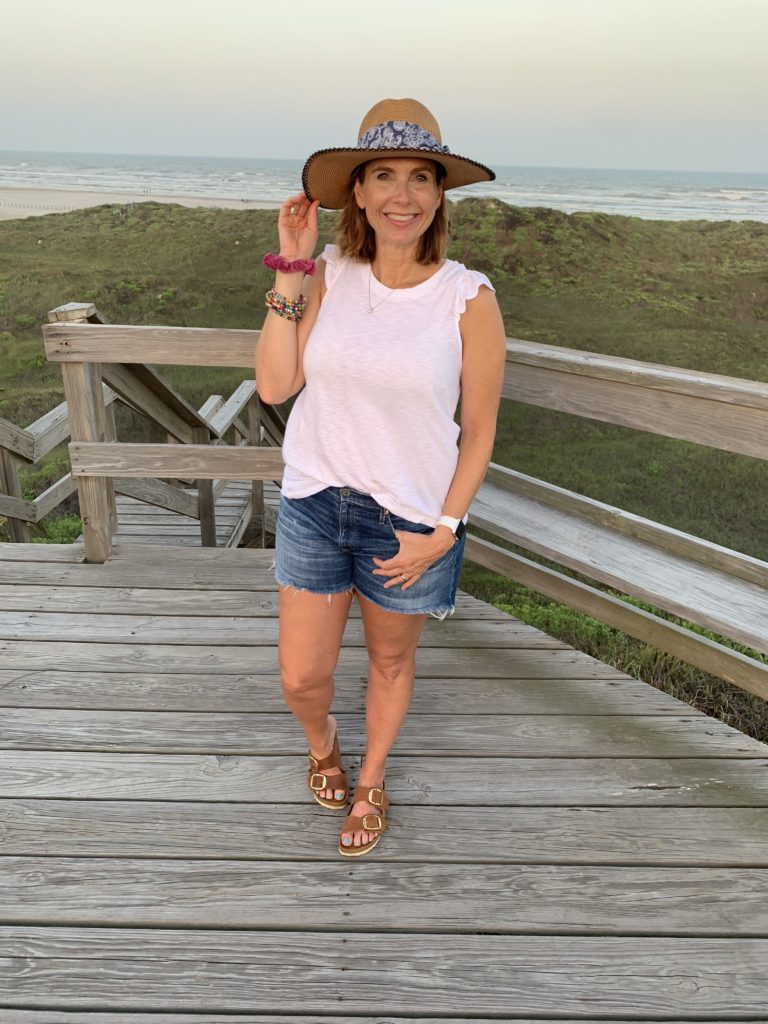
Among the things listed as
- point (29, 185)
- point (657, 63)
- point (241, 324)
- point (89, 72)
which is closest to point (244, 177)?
point (29, 185)

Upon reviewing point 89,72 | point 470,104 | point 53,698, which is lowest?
point 53,698

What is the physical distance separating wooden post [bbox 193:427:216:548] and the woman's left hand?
2.83 m

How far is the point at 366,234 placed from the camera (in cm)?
157

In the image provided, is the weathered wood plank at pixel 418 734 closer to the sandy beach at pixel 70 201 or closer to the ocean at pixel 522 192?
the sandy beach at pixel 70 201

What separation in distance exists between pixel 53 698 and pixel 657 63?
25973 mm

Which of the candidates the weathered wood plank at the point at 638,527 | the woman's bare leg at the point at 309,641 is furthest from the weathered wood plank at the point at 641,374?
the woman's bare leg at the point at 309,641

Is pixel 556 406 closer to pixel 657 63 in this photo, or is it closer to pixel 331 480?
pixel 331 480

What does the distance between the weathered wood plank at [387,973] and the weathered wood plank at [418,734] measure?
24.0 inches

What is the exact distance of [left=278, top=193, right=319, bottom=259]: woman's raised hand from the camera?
1513 millimetres

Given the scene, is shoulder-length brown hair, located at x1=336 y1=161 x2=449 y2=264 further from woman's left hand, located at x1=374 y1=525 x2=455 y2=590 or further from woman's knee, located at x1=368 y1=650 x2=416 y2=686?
woman's knee, located at x1=368 y1=650 x2=416 y2=686

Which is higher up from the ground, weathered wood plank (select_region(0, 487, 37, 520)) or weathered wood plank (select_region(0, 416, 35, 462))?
weathered wood plank (select_region(0, 416, 35, 462))

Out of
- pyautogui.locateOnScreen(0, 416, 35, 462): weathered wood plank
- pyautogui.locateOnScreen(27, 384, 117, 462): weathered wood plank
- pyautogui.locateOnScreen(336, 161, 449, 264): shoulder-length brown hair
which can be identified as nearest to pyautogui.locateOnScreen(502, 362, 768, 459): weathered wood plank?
pyautogui.locateOnScreen(336, 161, 449, 264): shoulder-length brown hair

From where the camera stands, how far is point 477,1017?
4.26 feet

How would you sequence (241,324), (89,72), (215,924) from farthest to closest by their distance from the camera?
(89,72)
(241,324)
(215,924)
